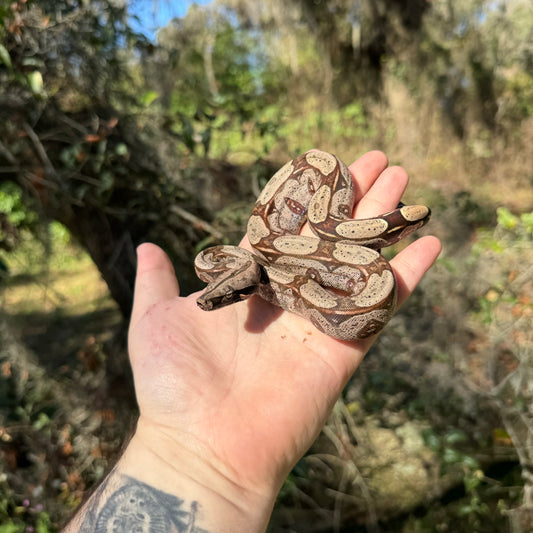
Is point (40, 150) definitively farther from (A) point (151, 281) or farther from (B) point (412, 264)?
(B) point (412, 264)

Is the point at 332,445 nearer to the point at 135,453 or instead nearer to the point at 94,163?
the point at 135,453

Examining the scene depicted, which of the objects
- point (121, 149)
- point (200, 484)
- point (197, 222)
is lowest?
point (200, 484)

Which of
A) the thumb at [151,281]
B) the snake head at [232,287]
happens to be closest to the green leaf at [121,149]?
the thumb at [151,281]

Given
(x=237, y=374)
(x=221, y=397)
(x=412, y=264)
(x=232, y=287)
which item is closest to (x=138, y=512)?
(x=221, y=397)

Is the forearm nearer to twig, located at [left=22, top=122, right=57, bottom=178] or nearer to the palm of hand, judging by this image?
the palm of hand

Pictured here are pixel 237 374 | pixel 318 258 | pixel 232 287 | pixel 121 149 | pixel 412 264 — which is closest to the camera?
pixel 237 374

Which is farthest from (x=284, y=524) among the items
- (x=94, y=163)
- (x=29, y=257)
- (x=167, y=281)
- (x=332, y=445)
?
(x=94, y=163)

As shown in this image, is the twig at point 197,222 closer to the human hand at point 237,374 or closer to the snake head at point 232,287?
the human hand at point 237,374
